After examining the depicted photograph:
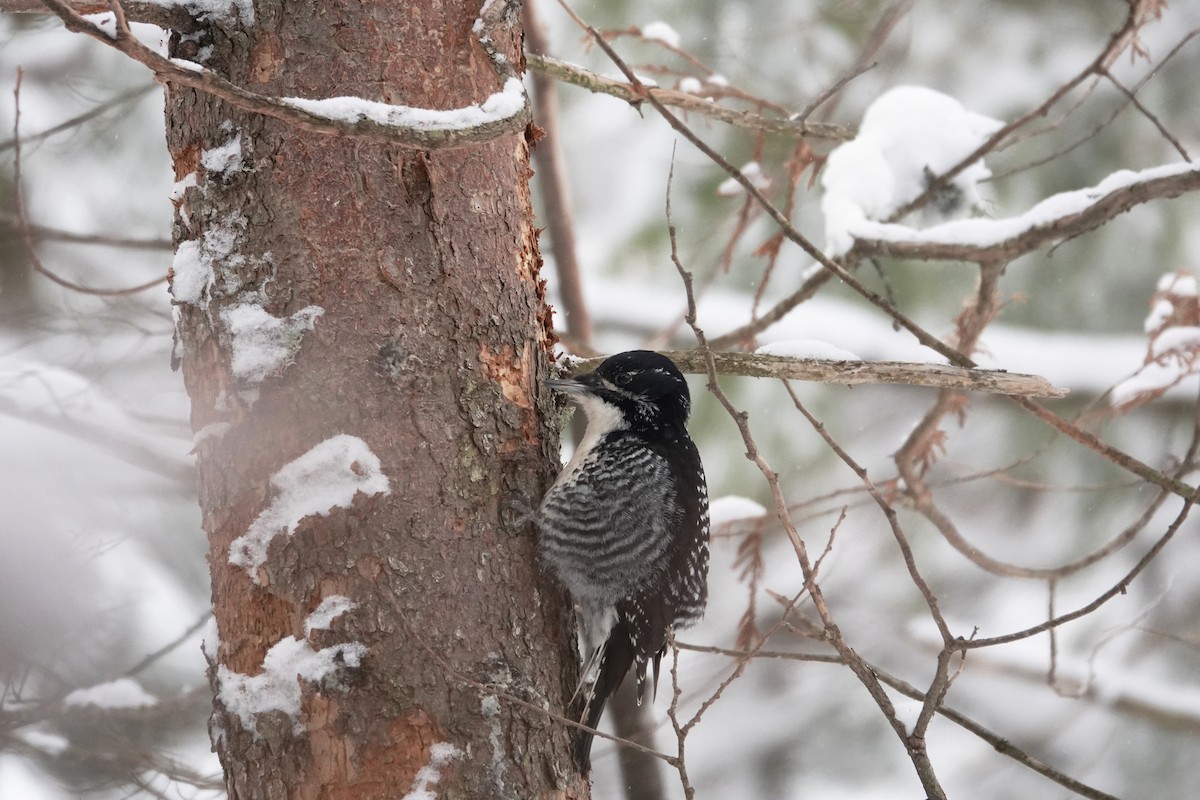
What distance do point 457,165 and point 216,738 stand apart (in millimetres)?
1275

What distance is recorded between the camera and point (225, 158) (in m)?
2.31

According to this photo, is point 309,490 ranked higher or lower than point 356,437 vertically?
lower

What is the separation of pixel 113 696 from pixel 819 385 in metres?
4.07

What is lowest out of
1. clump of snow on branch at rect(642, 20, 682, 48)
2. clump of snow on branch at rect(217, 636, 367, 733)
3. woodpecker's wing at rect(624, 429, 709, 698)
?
clump of snow on branch at rect(217, 636, 367, 733)

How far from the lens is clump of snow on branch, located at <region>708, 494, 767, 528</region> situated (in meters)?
3.75

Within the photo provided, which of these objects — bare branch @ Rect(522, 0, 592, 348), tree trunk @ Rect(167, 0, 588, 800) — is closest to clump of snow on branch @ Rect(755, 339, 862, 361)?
tree trunk @ Rect(167, 0, 588, 800)

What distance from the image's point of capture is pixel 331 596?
85.7 inches

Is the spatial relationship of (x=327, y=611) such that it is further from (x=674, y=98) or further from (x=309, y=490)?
(x=674, y=98)

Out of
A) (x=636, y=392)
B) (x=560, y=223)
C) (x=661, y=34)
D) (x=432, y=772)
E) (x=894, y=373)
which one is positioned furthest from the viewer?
(x=560, y=223)

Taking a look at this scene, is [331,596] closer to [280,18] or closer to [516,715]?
[516,715]

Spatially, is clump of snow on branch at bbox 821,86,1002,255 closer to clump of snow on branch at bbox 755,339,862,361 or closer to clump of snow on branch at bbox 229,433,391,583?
clump of snow on branch at bbox 755,339,862,361

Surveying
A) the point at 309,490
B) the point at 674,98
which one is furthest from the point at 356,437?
the point at 674,98

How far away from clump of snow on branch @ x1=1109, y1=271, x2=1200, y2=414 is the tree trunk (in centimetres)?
226

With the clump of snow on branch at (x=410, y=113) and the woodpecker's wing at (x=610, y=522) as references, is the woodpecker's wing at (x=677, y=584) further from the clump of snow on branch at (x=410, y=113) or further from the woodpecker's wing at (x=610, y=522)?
the clump of snow on branch at (x=410, y=113)
